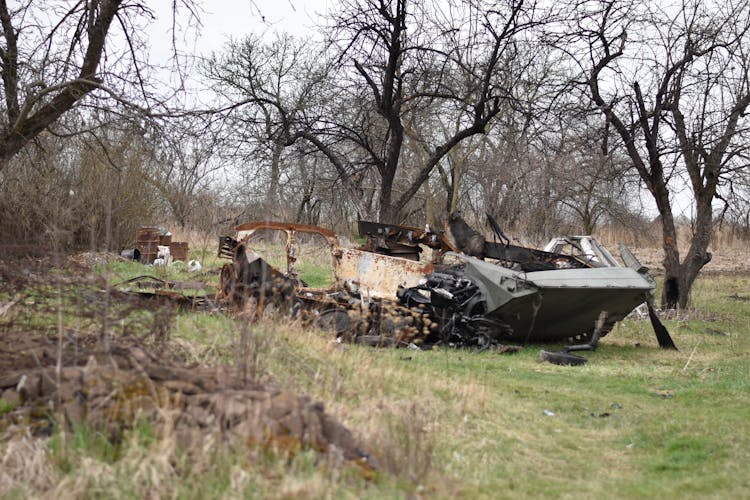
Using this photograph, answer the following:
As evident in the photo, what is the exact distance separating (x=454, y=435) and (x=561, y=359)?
4.71 metres

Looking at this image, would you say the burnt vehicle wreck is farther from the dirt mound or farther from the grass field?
the dirt mound

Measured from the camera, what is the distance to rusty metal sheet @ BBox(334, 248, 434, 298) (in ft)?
39.1

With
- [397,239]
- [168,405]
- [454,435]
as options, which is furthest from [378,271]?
[168,405]

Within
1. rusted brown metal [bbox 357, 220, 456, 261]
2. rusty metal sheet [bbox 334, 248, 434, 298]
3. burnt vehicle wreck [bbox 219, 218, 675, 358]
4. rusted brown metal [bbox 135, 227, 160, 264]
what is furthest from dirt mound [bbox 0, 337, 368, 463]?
rusted brown metal [bbox 135, 227, 160, 264]

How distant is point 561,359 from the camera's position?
1024 cm

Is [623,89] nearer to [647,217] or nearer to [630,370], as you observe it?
[630,370]

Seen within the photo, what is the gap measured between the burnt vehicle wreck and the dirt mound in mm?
4937

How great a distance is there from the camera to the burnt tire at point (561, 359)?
10227 mm

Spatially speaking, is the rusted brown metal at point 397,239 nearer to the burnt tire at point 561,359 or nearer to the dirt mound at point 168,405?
the burnt tire at point 561,359

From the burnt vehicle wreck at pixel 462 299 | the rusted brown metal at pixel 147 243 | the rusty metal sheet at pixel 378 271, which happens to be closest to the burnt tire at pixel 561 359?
the burnt vehicle wreck at pixel 462 299

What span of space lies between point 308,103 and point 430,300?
11102 mm

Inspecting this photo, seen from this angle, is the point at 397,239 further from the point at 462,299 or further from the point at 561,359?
the point at 561,359

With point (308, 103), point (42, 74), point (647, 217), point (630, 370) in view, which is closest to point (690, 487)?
point (630, 370)

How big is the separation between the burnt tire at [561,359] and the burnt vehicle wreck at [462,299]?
1 centimetres
